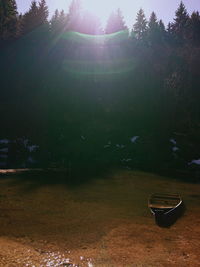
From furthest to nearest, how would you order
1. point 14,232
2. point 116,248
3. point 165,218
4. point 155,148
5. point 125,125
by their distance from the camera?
point 125,125
point 155,148
point 165,218
point 14,232
point 116,248

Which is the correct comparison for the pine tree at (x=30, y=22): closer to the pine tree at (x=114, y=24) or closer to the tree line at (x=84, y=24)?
the tree line at (x=84, y=24)

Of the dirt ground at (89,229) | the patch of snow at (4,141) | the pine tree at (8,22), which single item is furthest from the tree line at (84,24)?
the dirt ground at (89,229)

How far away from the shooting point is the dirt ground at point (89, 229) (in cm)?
941

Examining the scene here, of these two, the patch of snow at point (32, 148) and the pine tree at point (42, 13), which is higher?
the pine tree at point (42, 13)

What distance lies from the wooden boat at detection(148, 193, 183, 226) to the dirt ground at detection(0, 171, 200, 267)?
15.8 inches

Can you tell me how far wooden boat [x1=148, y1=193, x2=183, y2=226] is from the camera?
13742mm

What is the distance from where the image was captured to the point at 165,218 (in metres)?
13.8

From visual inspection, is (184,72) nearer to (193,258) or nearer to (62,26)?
(62,26)

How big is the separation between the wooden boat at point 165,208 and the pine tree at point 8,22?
50987 millimetres

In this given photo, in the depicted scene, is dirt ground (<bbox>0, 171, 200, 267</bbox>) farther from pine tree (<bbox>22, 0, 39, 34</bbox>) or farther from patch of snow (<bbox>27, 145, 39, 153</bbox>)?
pine tree (<bbox>22, 0, 39, 34</bbox>)

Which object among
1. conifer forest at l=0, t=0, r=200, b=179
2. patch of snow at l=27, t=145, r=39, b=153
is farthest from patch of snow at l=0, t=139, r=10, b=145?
patch of snow at l=27, t=145, r=39, b=153

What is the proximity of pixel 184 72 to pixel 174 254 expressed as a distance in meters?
52.8

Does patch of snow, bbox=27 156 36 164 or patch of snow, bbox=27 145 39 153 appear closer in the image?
patch of snow, bbox=27 156 36 164

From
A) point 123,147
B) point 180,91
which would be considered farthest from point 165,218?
point 180,91
